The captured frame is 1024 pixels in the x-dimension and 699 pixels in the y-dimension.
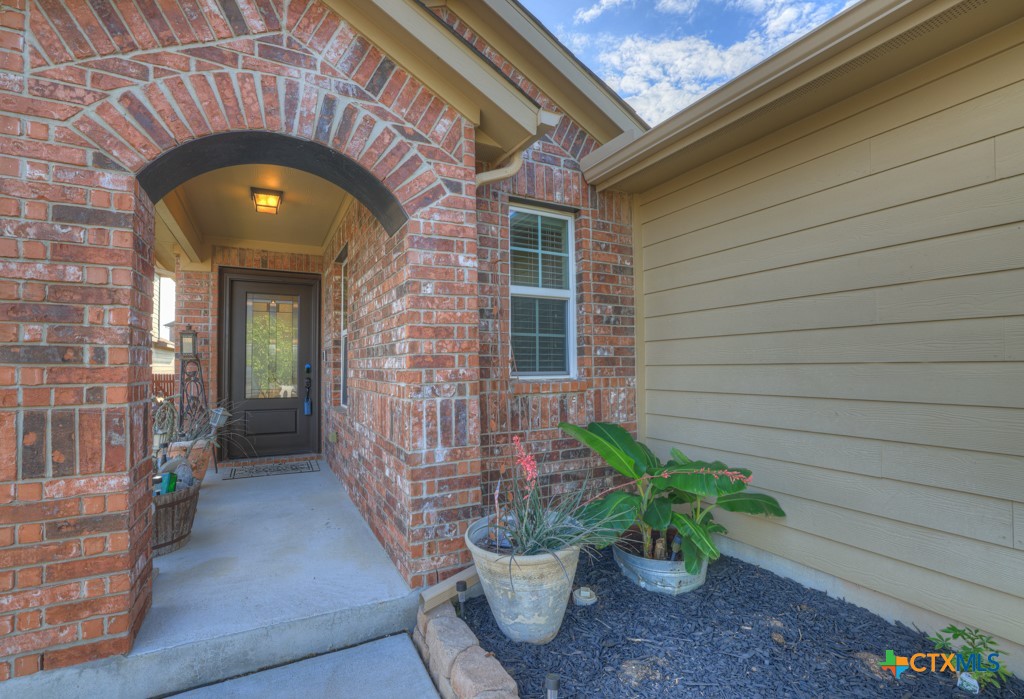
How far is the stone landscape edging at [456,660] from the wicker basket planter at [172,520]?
1752 mm

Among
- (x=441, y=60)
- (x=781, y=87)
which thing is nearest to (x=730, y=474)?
(x=781, y=87)

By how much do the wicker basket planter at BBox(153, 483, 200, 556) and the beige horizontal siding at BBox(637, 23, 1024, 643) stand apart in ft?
11.4

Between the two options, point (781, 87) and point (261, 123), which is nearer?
point (261, 123)

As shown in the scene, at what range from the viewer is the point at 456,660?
1.83 metres

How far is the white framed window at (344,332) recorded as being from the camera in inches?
187

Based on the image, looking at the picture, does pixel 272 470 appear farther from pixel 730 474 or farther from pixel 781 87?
pixel 781 87

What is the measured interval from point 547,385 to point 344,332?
2.53 metres

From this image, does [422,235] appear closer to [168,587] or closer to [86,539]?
[86,539]

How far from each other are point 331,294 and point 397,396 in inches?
123

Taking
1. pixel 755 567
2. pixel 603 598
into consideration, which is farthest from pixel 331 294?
pixel 755 567

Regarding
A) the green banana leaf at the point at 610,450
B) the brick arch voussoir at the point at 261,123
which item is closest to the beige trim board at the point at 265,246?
the brick arch voussoir at the point at 261,123

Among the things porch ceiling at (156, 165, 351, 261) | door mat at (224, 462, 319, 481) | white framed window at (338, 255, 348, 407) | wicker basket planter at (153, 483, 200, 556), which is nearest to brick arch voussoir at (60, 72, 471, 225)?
porch ceiling at (156, 165, 351, 261)

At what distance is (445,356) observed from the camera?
2504 mm

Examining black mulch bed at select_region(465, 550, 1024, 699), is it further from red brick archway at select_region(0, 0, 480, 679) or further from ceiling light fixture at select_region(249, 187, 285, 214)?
ceiling light fixture at select_region(249, 187, 285, 214)
